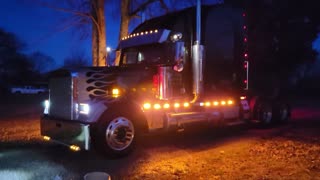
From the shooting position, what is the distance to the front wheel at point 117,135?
27.4 feet

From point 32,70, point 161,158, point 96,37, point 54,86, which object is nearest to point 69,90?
point 54,86

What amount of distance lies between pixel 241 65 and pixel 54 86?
577 centimetres

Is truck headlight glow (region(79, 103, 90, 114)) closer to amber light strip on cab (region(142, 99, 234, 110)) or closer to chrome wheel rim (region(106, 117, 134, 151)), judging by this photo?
chrome wheel rim (region(106, 117, 134, 151))

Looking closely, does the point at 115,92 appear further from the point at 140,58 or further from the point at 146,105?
the point at 140,58

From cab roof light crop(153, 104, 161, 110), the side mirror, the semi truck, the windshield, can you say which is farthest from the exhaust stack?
cab roof light crop(153, 104, 161, 110)

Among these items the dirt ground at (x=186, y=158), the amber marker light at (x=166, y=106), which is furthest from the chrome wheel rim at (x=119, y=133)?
the amber marker light at (x=166, y=106)

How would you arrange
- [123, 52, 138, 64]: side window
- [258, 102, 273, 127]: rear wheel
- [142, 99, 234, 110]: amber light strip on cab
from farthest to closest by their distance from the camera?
[258, 102, 273, 127]: rear wheel → [123, 52, 138, 64]: side window → [142, 99, 234, 110]: amber light strip on cab

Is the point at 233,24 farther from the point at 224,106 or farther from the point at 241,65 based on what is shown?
the point at 224,106

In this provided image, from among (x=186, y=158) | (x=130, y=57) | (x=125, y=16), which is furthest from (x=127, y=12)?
(x=186, y=158)

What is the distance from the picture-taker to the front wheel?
836 centimetres

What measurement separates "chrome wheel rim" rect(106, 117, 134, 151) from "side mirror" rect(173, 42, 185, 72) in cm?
214

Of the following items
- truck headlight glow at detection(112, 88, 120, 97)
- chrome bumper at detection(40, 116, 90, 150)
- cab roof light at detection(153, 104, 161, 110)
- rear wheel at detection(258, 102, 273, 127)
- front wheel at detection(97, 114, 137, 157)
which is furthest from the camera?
rear wheel at detection(258, 102, 273, 127)

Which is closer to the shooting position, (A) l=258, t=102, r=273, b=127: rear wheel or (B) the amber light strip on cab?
(B) the amber light strip on cab

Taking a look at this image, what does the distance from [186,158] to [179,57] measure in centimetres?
283
